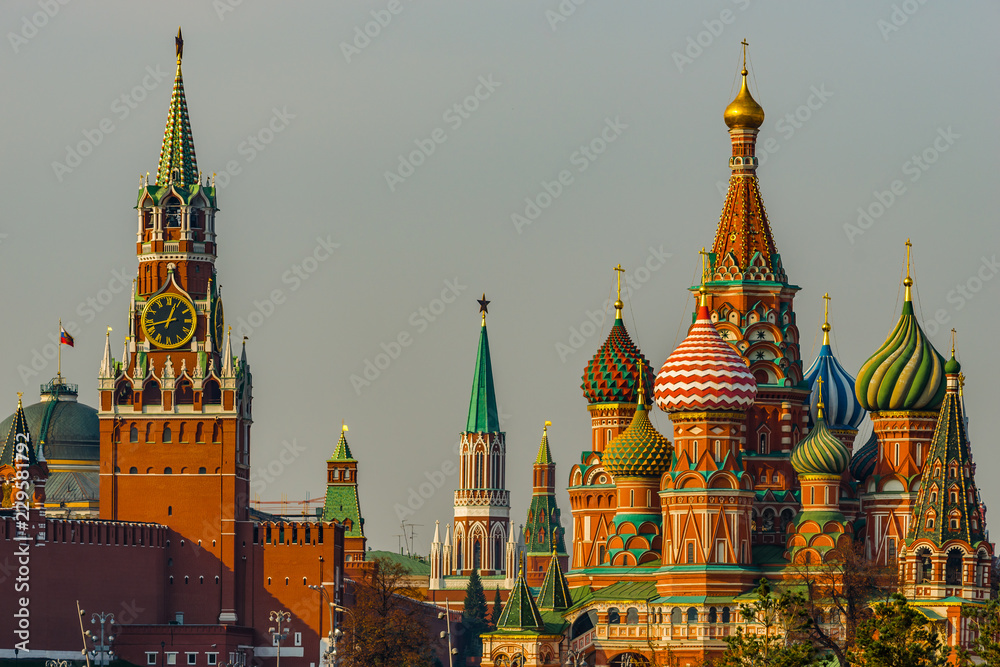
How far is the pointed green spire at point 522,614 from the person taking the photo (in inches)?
4370

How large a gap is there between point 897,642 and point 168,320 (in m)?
59.9

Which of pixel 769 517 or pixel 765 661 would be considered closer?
pixel 765 661

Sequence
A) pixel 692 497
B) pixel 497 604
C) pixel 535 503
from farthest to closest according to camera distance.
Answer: pixel 535 503 < pixel 497 604 < pixel 692 497

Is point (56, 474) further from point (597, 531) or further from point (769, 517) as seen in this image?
point (769, 517)

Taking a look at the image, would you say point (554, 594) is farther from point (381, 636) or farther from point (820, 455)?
point (820, 455)

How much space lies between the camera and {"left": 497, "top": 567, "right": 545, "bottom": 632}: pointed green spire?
364 feet

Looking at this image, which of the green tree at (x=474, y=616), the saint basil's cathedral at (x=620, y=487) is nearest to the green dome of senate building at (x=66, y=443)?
the saint basil's cathedral at (x=620, y=487)

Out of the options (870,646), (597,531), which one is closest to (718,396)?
(597,531)

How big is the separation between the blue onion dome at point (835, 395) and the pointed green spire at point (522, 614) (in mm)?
14958

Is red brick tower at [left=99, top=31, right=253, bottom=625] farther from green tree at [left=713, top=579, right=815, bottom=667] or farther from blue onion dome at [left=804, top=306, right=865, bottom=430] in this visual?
green tree at [left=713, top=579, right=815, bottom=667]

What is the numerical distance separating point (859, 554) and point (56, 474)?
1896 inches

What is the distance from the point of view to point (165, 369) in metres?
126

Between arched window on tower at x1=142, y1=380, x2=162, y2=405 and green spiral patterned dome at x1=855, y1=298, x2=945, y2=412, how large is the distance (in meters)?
33.2

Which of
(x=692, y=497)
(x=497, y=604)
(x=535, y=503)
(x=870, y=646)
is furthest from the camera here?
(x=535, y=503)
